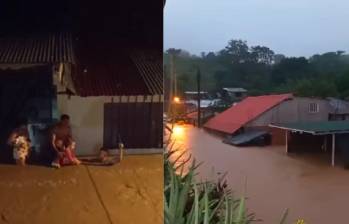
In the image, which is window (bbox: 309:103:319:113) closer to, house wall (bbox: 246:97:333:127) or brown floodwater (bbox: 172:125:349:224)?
house wall (bbox: 246:97:333:127)

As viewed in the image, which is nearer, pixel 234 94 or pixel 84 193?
pixel 84 193

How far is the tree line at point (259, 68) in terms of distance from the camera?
1036 mm

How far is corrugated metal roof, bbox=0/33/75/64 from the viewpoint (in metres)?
0.56

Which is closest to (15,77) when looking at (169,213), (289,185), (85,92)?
(85,92)

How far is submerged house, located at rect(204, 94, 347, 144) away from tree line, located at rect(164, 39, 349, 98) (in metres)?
0.11

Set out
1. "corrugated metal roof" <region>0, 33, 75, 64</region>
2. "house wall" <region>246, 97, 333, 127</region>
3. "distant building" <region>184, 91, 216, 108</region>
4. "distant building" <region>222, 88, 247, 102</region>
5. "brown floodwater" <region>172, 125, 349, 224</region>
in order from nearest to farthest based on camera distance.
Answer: "corrugated metal roof" <region>0, 33, 75, 64</region> → "distant building" <region>184, 91, 216, 108</region> → "distant building" <region>222, 88, 247, 102</region> → "house wall" <region>246, 97, 333, 127</region> → "brown floodwater" <region>172, 125, 349, 224</region>

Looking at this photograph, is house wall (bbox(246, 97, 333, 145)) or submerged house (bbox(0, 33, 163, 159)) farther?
house wall (bbox(246, 97, 333, 145))

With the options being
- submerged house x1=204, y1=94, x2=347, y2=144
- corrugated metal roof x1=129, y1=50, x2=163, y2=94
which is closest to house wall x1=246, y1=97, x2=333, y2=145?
submerged house x1=204, y1=94, x2=347, y2=144

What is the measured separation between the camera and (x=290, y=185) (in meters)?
5.09

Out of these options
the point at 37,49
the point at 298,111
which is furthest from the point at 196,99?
the point at 298,111

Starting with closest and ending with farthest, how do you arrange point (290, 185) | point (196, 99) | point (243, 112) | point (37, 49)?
point (37, 49) → point (196, 99) → point (243, 112) → point (290, 185)

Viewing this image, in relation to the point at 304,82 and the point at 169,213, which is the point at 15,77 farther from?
the point at 304,82

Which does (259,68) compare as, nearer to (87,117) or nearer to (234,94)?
(234,94)

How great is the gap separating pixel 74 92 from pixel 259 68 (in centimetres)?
67
